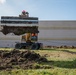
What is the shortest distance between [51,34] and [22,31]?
1444 cm

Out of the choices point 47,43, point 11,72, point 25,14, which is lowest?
point 47,43

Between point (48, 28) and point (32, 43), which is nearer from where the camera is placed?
point (32, 43)

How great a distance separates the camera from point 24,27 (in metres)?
31.1

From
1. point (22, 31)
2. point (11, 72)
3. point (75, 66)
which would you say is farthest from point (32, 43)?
point (11, 72)

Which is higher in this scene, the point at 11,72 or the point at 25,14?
the point at 25,14

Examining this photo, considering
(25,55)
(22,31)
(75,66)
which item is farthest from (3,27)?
(75,66)

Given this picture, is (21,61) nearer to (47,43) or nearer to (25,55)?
(25,55)

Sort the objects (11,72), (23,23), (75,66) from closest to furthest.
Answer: (11,72), (75,66), (23,23)

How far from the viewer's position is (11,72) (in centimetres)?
1202

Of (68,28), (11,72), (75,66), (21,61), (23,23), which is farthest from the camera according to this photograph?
(68,28)

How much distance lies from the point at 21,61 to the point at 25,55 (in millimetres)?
2002

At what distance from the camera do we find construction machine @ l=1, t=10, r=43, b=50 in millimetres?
30375

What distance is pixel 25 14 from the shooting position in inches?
1267

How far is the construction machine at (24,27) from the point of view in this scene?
30.4 metres
